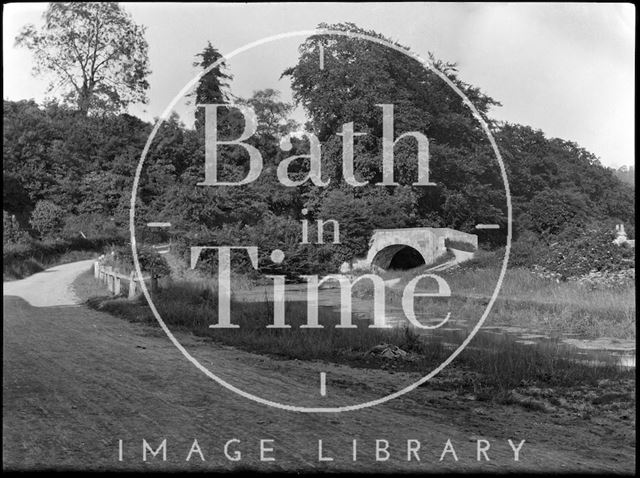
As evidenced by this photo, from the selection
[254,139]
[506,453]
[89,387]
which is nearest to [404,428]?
[506,453]

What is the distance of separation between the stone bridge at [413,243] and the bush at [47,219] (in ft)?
11.7

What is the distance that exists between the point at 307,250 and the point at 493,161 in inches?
105

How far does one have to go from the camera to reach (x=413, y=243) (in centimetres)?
701

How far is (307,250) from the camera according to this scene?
806cm

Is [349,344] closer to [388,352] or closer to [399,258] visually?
[388,352]

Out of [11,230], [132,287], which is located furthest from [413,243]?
[132,287]

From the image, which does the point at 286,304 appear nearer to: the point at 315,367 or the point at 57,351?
the point at 315,367

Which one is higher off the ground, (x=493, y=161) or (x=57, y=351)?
(x=493, y=161)

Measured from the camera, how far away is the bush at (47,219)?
3.73 meters

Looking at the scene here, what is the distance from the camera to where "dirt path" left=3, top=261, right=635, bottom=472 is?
3334 mm

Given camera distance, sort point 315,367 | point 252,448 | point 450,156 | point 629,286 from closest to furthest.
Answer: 1. point 252,448
2. point 450,156
3. point 315,367
4. point 629,286

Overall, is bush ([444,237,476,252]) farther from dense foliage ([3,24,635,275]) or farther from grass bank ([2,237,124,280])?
grass bank ([2,237,124,280])

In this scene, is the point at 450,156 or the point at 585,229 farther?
the point at 585,229

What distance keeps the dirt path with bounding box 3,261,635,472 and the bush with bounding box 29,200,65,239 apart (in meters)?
0.31
